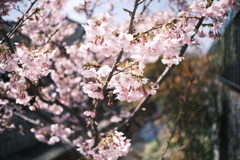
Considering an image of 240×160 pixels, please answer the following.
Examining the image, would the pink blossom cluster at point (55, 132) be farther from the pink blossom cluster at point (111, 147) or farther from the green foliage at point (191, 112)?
the green foliage at point (191, 112)

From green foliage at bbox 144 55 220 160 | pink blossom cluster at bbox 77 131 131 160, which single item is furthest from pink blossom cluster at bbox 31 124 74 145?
green foliage at bbox 144 55 220 160

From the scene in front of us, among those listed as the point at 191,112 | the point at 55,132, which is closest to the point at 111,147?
the point at 55,132

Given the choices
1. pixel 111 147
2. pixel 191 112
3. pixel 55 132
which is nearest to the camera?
pixel 111 147

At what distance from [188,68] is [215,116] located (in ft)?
5.12

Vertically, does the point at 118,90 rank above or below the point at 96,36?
below

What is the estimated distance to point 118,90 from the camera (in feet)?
6.01

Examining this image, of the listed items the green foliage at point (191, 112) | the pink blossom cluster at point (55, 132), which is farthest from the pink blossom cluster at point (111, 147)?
the green foliage at point (191, 112)

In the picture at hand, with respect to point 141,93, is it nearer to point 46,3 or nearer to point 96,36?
point 96,36

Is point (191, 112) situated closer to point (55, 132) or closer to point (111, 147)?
point (55, 132)

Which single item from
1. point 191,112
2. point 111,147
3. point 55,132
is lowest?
point 111,147

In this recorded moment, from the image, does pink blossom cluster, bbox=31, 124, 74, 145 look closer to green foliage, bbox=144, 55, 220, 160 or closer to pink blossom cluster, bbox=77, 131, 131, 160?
pink blossom cluster, bbox=77, 131, 131, 160

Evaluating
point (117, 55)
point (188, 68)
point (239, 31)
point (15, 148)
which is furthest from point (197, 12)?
point (15, 148)

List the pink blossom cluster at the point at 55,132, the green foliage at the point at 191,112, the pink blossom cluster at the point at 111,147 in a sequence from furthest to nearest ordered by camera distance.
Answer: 1. the green foliage at the point at 191,112
2. the pink blossom cluster at the point at 55,132
3. the pink blossom cluster at the point at 111,147

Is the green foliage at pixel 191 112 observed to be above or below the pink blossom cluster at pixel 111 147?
above
